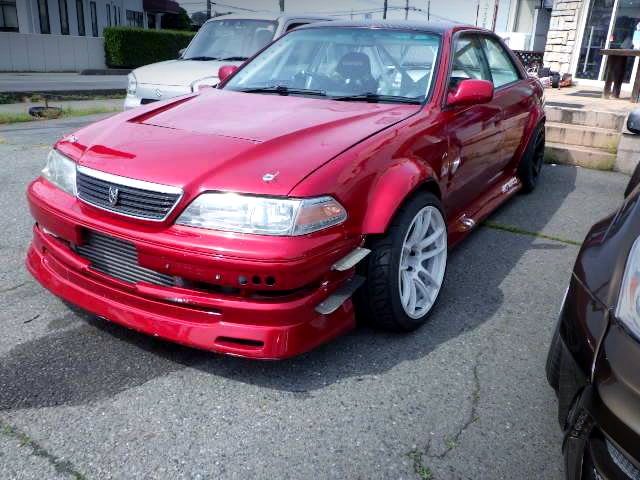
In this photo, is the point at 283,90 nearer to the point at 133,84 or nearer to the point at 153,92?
the point at 153,92

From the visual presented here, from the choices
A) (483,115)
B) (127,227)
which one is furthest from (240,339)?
(483,115)

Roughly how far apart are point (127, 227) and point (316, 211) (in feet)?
2.56

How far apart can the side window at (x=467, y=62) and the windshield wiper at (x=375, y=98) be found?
1.33ft

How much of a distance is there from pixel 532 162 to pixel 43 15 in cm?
2865

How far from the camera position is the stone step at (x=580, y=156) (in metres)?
6.48

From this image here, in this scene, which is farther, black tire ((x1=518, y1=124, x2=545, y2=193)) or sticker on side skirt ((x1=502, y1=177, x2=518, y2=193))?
black tire ((x1=518, y1=124, x2=545, y2=193))

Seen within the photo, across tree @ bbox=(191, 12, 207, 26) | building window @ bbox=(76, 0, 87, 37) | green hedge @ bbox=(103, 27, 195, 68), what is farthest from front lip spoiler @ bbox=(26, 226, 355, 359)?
tree @ bbox=(191, 12, 207, 26)

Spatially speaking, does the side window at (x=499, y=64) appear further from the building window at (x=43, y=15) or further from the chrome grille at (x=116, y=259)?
the building window at (x=43, y=15)

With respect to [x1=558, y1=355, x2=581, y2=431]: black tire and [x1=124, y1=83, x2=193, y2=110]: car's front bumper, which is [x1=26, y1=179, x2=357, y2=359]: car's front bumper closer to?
[x1=558, y1=355, x2=581, y2=431]: black tire

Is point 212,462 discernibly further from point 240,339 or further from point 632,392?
point 632,392

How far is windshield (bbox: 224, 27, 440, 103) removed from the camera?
3.36 m

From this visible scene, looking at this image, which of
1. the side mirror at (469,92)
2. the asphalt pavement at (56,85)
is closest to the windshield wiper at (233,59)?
the side mirror at (469,92)

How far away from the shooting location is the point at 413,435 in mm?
2139

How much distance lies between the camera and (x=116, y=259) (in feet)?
7.86
